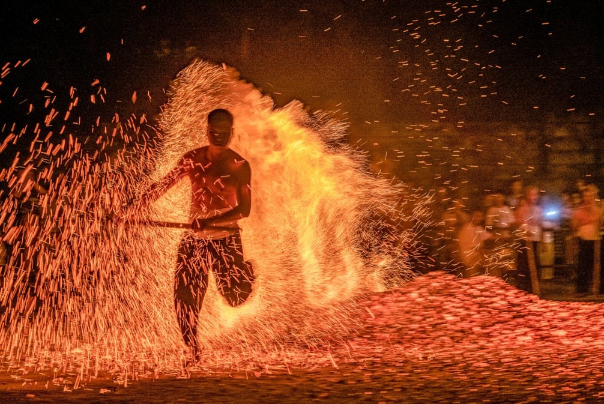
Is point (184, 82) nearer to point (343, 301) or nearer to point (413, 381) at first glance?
point (343, 301)

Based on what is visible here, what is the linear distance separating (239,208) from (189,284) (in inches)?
27.0

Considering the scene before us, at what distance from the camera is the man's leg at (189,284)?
21.6 feet

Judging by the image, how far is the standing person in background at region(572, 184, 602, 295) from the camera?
41.4ft

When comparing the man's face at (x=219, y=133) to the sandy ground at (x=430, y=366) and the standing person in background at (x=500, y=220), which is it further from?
the standing person in background at (x=500, y=220)

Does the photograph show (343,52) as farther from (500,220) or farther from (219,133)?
(219,133)

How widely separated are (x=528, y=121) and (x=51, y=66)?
29.4ft

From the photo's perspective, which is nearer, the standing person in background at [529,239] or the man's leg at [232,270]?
the man's leg at [232,270]

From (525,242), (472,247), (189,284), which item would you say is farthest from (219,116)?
(525,242)

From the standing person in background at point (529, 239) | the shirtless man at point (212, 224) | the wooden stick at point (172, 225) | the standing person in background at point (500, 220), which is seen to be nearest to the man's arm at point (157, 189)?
the shirtless man at point (212, 224)

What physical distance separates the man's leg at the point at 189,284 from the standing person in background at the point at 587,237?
749 centimetres

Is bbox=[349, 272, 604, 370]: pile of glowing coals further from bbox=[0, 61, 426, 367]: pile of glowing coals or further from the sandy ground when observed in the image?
bbox=[0, 61, 426, 367]: pile of glowing coals

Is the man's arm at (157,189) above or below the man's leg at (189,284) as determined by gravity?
above

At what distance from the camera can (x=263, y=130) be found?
855cm

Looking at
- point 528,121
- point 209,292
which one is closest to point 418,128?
point 528,121
